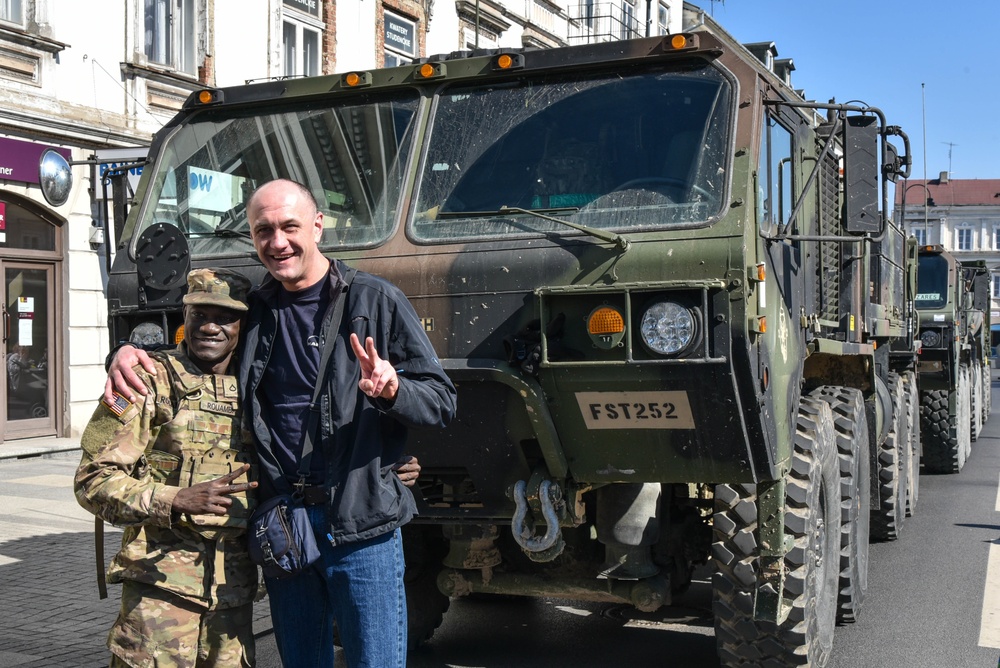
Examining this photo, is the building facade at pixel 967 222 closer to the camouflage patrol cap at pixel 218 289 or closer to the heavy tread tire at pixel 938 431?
the heavy tread tire at pixel 938 431

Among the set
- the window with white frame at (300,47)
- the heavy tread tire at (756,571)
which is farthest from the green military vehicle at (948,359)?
the window with white frame at (300,47)

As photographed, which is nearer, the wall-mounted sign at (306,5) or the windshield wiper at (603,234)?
the windshield wiper at (603,234)

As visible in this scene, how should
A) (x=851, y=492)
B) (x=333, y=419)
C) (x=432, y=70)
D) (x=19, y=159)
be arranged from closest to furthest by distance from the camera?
(x=333, y=419)
(x=432, y=70)
(x=851, y=492)
(x=19, y=159)

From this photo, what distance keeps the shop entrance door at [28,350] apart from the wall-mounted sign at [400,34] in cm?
848

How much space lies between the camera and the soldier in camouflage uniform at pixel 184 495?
3068 millimetres

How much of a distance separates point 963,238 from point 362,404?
9095cm

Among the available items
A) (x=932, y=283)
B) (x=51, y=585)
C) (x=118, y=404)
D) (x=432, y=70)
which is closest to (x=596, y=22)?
(x=932, y=283)

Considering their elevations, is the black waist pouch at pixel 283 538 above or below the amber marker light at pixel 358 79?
below

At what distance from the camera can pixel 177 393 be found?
10.6ft

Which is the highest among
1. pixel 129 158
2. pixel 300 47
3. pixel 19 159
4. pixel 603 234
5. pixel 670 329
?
pixel 300 47

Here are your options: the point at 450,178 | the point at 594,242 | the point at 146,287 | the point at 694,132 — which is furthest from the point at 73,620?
the point at 694,132

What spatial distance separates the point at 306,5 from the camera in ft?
61.4

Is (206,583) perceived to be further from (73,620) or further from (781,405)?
(73,620)

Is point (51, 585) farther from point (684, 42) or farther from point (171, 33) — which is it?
point (171, 33)
